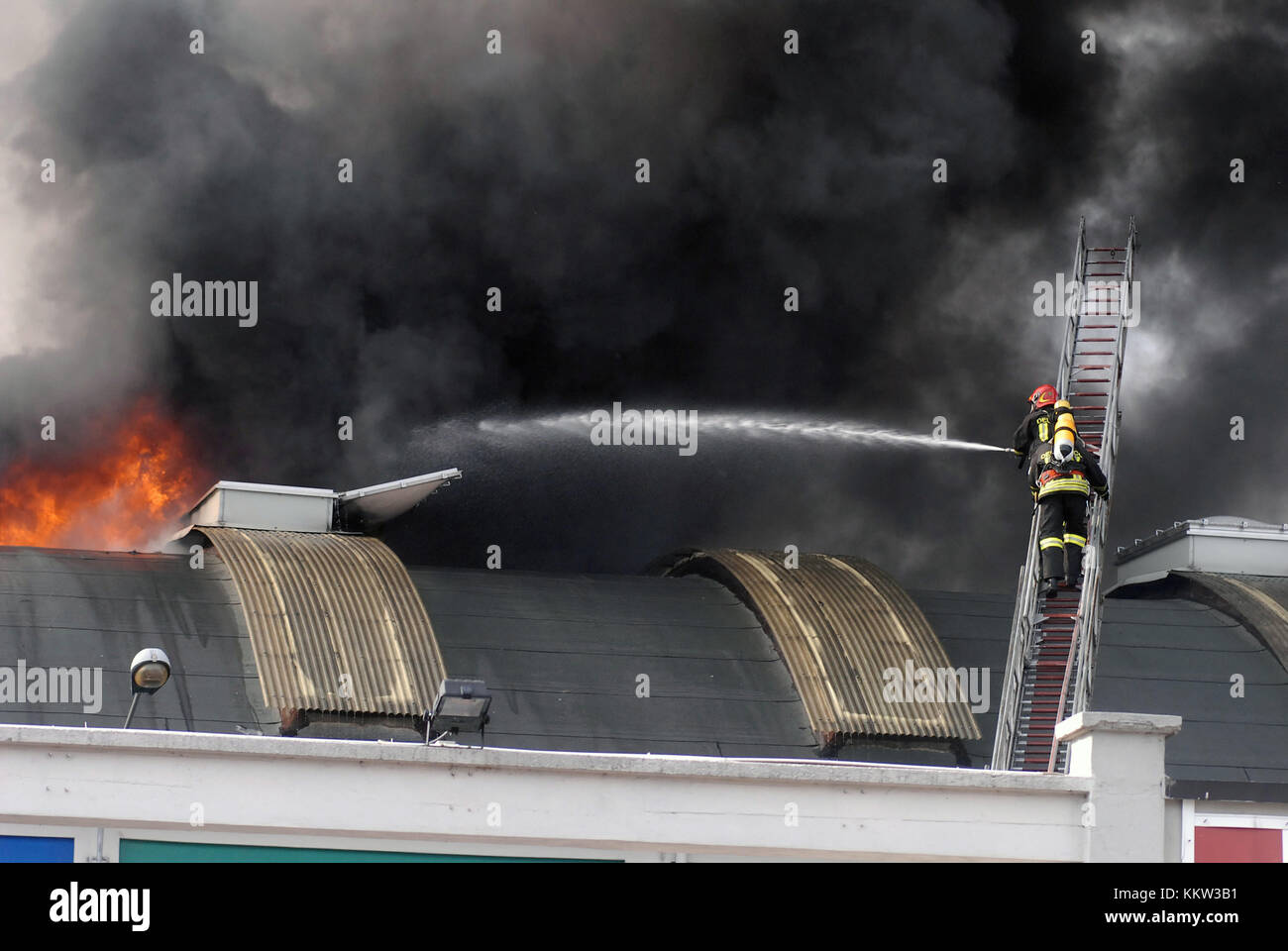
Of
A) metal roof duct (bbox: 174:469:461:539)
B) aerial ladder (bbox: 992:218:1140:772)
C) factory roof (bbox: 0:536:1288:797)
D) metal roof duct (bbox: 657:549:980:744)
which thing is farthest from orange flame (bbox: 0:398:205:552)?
aerial ladder (bbox: 992:218:1140:772)

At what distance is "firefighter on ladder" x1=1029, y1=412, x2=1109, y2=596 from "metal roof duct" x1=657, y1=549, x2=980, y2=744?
4117 millimetres

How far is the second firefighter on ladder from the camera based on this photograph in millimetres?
19828

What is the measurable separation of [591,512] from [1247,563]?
42.7 feet

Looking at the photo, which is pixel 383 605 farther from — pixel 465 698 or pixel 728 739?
pixel 465 698

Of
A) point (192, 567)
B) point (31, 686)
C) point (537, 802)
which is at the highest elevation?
point (192, 567)

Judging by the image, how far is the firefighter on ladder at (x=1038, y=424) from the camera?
800 inches

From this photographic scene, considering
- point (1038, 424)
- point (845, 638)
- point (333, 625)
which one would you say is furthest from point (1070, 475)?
point (333, 625)

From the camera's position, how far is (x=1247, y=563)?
29.3 metres

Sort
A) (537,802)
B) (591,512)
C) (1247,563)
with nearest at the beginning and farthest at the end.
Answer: (537,802) < (1247,563) < (591,512)

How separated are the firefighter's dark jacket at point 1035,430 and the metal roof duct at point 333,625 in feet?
24.4

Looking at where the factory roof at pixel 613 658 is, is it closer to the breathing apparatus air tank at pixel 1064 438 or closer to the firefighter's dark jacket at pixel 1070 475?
the firefighter's dark jacket at pixel 1070 475

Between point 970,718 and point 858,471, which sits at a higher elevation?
point 858,471
